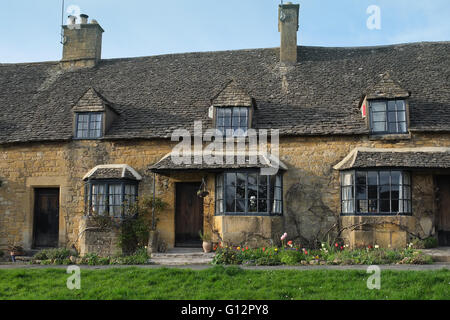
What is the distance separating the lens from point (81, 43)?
2111cm

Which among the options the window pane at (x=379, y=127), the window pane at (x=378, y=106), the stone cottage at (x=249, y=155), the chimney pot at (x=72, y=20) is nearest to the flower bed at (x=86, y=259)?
the stone cottage at (x=249, y=155)

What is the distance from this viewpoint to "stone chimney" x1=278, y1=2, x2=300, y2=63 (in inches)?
758

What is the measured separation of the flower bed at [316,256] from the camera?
1205 centimetres

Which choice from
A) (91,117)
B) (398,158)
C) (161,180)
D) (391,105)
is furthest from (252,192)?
(91,117)

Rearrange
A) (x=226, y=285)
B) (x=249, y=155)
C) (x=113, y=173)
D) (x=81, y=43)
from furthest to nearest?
1. (x=81, y=43)
2. (x=113, y=173)
3. (x=249, y=155)
4. (x=226, y=285)

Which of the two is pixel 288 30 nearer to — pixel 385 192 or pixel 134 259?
pixel 385 192

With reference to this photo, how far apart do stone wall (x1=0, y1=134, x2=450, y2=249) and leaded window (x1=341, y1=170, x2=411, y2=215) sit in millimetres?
591

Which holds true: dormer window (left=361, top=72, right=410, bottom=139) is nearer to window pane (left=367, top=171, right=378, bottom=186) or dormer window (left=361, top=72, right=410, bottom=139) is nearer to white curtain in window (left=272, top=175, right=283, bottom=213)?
window pane (left=367, top=171, right=378, bottom=186)

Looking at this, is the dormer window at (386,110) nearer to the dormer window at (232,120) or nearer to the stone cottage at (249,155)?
the stone cottage at (249,155)

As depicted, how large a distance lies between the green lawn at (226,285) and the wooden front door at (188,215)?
553 cm

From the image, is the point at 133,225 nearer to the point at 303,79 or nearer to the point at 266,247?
the point at 266,247

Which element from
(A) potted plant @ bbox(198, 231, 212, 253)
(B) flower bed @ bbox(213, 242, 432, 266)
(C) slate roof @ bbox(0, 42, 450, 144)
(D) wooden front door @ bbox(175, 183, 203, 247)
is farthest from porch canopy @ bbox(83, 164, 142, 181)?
(B) flower bed @ bbox(213, 242, 432, 266)

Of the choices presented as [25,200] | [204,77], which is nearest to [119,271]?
[25,200]

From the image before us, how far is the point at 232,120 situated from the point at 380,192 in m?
5.49
